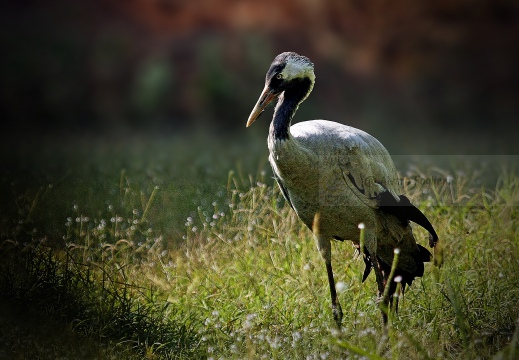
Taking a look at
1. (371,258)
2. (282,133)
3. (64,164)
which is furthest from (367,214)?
(64,164)

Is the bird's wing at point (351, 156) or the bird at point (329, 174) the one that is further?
the bird's wing at point (351, 156)

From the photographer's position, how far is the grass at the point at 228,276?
434 cm

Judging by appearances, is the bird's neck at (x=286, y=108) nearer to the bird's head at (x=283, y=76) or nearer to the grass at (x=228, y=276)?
the bird's head at (x=283, y=76)

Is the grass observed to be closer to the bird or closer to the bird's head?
the bird

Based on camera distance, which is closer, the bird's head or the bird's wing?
the bird's head

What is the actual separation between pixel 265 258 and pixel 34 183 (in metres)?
2.11

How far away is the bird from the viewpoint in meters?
4.23

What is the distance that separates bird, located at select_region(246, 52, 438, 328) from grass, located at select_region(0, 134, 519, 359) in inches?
11.4

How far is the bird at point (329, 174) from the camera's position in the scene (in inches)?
167

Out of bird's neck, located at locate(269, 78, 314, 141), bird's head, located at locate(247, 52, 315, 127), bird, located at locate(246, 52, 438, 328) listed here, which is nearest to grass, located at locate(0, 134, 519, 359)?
bird, located at locate(246, 52, 438, 328)

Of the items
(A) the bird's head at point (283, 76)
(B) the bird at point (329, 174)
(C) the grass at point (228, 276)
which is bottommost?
(C) the grass at point (228, 276)

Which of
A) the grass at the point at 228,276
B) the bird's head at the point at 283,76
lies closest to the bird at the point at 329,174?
the bird's head at the point at 283,76

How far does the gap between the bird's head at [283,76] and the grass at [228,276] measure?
1.14 m

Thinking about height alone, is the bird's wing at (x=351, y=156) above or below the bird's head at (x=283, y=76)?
below
